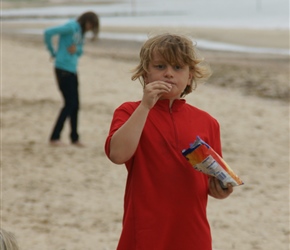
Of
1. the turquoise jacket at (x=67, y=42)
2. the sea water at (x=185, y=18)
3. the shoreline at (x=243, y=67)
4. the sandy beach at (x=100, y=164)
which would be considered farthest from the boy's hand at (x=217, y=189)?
the sea water at (x=185, y=18)

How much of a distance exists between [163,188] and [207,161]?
0.23 meters

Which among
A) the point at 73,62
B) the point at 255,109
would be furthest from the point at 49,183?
the point at 255,109

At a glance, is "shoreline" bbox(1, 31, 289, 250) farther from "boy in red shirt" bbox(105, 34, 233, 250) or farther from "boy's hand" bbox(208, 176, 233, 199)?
"boy's hand" bbox(208, 176, 233, 199)

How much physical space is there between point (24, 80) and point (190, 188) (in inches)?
465

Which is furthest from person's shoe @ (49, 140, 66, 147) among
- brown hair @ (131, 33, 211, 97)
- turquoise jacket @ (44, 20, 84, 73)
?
brown hair @ (131, 33, 211, 97)

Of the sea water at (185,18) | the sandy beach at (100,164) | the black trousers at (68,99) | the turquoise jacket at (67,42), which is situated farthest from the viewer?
the sea water at (185,18)

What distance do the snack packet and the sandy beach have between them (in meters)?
0.56

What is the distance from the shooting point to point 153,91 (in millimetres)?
3043

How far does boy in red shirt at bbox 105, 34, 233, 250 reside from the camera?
124 inches

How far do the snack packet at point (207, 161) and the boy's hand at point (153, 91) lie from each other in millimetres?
223

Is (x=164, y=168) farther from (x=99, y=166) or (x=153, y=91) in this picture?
(x=99, y=166)

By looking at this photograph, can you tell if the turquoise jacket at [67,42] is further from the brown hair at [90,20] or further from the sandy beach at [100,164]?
the sandy beach at [100,164]

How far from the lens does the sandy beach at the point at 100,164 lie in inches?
239

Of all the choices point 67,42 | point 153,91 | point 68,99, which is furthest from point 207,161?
point 68,99
